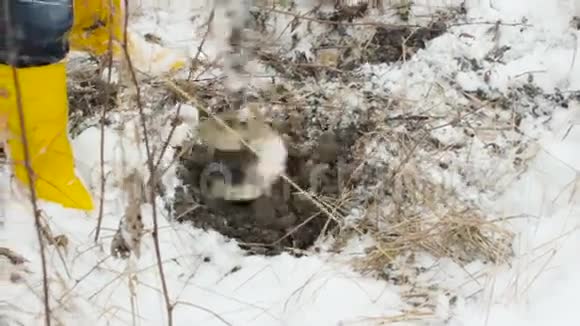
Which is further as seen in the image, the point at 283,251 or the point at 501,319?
the point at 283,251

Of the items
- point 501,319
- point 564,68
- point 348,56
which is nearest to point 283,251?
point 501,319

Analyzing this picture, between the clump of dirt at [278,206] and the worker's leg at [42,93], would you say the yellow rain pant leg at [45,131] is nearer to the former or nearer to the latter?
the worker's leg at [42,93]

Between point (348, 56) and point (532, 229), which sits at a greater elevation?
point (348, 56)

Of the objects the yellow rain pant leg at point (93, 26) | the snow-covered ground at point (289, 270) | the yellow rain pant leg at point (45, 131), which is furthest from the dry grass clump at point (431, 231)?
the yellow rain pant leg at point (93, 26)

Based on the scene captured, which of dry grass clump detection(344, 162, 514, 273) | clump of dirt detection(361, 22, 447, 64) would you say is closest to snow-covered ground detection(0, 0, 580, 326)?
dry grass clump detection(344, 162, 514, 273)

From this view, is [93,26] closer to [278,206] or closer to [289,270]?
[278,206]

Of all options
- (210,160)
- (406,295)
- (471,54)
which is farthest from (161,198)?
(471,54)

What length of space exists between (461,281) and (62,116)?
849mm

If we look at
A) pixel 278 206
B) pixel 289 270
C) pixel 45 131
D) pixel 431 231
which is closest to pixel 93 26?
pixel 45 131

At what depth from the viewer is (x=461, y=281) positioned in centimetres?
178

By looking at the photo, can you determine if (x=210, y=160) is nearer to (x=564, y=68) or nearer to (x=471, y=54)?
(x=471, y=54)

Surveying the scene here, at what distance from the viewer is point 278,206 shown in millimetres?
2014

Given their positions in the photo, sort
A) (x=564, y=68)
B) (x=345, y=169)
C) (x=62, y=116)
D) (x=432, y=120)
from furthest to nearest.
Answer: (x=564, y=68)
(x=432, y=120)
(x=345, y=169)
(x=62, y=116)

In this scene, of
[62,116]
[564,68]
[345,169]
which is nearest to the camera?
[62,116]
